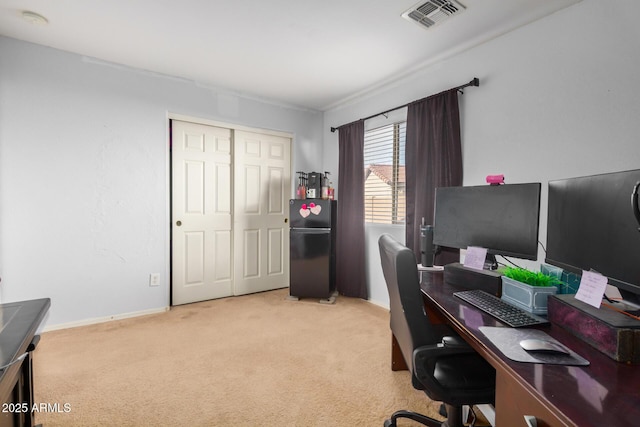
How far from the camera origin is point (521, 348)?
0.95 m

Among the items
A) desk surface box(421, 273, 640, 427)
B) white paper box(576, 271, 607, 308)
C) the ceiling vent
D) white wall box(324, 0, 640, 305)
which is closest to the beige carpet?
desk surface box(421, 273, 640, 427)

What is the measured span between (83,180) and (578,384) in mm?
3690

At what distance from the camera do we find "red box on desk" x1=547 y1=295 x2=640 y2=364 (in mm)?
852

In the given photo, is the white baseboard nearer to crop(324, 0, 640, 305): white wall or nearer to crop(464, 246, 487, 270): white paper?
crop(464, 246, 487, 270): white paper

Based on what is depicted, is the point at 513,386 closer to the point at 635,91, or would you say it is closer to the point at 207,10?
the point at 635,91

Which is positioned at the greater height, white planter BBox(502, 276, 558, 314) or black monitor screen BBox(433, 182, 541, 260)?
black monitor screen BBox(433, 182, 541, 260)

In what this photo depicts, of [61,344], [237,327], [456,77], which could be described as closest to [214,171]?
[237,327]

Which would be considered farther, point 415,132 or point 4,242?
point 415,132

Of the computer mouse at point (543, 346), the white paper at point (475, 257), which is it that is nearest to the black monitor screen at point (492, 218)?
the white paper at point (475, 257)

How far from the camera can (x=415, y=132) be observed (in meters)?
3.04

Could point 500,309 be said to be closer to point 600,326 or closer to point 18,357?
point 600,326

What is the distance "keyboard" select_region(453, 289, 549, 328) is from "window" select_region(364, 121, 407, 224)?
1901 mm

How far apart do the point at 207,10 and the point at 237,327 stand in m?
2.64

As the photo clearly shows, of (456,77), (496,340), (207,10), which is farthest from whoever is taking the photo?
(456,77)
